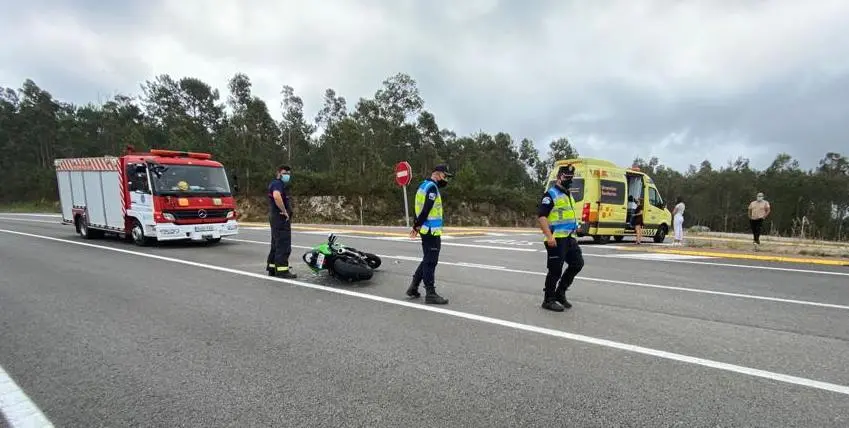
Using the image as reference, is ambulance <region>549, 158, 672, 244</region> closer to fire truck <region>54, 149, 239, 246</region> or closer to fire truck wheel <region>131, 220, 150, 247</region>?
fire truck <region>54, 149, 239, 246</region>

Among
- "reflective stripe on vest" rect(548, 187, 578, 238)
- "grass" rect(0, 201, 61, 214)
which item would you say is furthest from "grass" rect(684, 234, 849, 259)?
"grass" rect(0, 201, 61, 214)

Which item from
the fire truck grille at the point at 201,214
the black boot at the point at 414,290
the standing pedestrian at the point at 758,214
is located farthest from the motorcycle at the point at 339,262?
the standing pedestrian at the point at 758,214

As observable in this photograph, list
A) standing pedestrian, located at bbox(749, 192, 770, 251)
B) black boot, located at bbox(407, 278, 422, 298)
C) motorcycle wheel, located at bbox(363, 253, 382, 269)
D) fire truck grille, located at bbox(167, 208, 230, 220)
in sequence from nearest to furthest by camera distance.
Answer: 1. black boot, located at bbox(407, 278, 422, 298)
2. motorcycle wheel, located at bbox(363, 253, 382, 269)
3. fire truck grille, located at bbox(167, 208, 230, 220)
4. standing pedestrian, located at bbox(749, 192, 770, 251)

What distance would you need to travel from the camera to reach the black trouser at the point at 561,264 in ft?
18.5

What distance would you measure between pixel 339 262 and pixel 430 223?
2.07 metres

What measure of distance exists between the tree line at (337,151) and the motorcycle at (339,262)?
35.3 m

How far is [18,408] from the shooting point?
10.1 feet

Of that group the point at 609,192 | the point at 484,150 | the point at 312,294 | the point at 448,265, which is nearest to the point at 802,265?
the point at 609,192

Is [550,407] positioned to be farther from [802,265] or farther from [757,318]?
[802,265]

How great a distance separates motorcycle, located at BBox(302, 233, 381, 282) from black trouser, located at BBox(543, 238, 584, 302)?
9.64 ft

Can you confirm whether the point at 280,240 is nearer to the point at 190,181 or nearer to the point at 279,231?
the point at 279,231

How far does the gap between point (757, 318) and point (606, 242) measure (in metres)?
10.5

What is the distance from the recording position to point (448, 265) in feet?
30.9

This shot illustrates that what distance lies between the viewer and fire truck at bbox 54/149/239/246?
38.6ft
